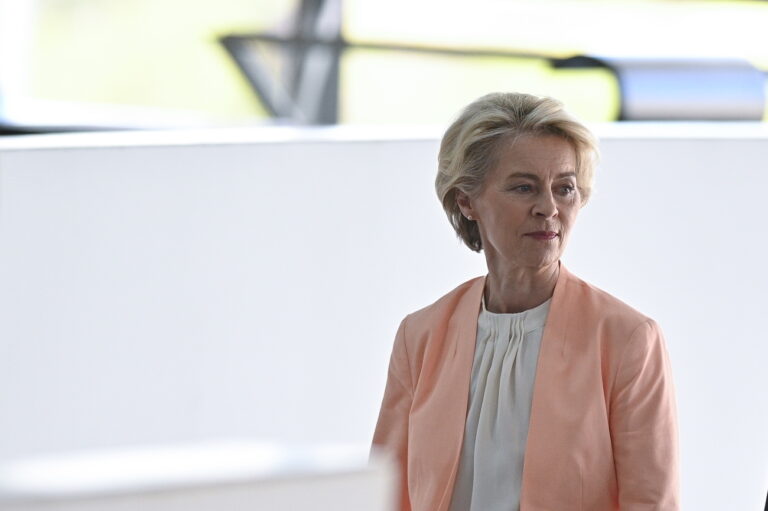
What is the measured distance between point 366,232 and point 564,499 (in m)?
1.88

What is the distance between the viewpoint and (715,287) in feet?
13.4

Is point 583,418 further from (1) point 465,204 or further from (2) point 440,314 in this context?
(1) point 465,204

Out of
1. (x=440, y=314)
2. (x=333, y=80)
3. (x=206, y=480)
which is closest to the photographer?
(x=206, y=480)

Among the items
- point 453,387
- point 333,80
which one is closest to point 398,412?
point 453,387

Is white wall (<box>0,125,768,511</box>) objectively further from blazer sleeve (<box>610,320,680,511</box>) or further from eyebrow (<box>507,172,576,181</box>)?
blazer sleeve (<box>610,320,680,511</box>)

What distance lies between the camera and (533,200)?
211cm

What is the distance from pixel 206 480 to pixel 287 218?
3.12 m

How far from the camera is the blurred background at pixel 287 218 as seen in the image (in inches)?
132

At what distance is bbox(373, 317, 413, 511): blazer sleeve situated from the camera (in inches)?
87.6

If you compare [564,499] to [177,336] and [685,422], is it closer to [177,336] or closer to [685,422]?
[177,336]

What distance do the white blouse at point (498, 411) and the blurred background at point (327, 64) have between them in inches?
81.3

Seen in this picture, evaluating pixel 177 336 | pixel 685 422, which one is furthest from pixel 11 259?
pixel 685 422

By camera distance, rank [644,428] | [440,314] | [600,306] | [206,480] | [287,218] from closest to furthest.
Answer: [206,480], [644,428], [600,306], [440,314], [287,218]

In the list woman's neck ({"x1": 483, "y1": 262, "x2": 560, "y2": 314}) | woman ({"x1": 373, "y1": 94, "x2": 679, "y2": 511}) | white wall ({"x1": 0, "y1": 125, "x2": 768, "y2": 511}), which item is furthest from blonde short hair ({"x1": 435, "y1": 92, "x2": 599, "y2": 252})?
white wall ({"x1": 0, "y1": 125, "x2": 768, "y2": 511})
